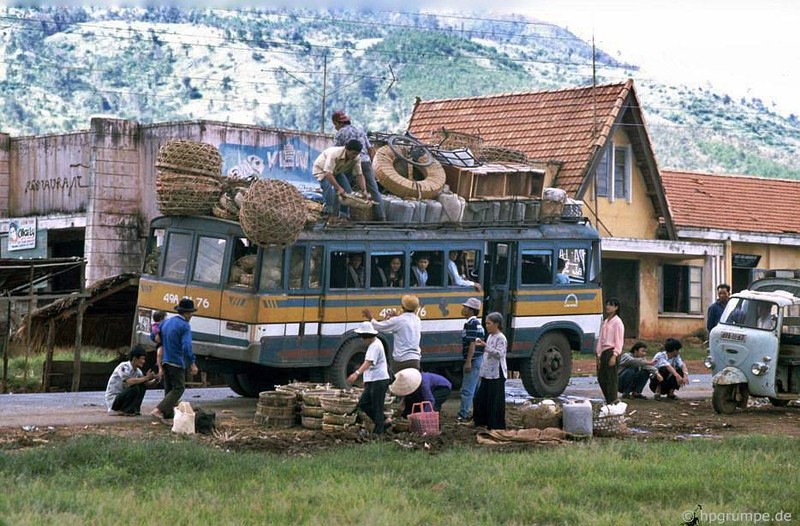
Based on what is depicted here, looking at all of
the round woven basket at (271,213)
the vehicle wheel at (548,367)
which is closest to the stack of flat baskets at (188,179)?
the round woven basket at (271,213)

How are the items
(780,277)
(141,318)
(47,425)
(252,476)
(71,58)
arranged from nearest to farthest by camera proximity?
1. (252,476)
2. (47,425)
3. (141,318)
4. (780,277)
5. (71,58)

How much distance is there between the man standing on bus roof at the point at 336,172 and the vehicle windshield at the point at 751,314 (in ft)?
19.2

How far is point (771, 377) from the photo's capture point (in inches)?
843

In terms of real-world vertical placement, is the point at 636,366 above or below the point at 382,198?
below

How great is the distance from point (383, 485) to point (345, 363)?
24.2 ft

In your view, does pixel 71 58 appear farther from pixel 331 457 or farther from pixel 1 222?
pixel 331 457

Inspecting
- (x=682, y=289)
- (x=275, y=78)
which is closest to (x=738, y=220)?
(x=682, y=289)

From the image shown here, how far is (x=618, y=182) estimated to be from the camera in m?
39.6

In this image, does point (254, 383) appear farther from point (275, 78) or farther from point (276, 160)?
point (275, 78)

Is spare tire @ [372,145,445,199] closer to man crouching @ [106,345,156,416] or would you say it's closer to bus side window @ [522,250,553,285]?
bus side window @ [522,250,553,285]

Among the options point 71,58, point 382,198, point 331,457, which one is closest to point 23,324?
point 382,198

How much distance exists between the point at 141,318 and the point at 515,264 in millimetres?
5884

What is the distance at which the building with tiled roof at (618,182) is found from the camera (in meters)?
38.4

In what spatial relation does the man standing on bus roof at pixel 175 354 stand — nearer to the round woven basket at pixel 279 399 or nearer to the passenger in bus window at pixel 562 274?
the round woven basket at pixel 279 399
